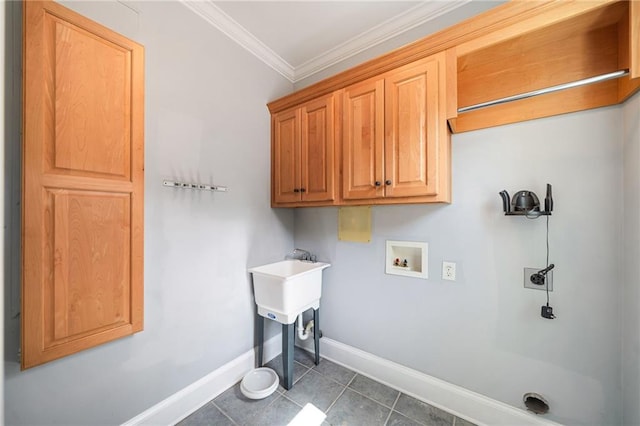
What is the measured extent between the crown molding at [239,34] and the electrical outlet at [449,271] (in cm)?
218

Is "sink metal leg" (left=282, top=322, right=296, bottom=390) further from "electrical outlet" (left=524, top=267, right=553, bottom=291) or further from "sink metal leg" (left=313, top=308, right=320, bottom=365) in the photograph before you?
"electrical outlet" (left=524, top=267, right=553, bottom=291)

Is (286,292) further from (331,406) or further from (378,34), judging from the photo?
(378,34)

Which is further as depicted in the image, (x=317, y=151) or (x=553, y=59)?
(x=317, y=151)

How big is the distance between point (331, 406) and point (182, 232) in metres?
1.51

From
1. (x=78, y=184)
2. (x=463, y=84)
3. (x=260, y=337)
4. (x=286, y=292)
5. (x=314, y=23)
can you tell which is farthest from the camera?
(x=260, y=337)

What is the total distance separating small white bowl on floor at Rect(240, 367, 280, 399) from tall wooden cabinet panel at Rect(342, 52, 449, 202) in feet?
4.77

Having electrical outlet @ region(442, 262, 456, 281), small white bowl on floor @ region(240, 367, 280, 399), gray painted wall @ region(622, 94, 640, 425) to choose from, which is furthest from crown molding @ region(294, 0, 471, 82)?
small white bowl on floor @ region(240, 367, 280, 399)

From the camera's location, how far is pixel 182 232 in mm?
1487

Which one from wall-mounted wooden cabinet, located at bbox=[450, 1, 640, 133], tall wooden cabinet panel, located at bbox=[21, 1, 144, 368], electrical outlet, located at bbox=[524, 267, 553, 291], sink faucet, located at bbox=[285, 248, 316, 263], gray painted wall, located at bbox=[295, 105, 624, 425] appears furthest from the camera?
sink faucet, located at bbox=[285, 248, 316, 263]

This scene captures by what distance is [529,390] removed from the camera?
1.31 meters

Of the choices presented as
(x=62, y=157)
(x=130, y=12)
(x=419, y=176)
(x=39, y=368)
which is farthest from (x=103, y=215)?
(x=419, y=176)

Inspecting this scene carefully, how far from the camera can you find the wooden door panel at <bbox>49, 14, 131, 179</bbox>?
98cm

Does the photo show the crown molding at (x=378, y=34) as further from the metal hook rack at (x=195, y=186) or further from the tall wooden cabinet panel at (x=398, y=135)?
the metal hook rack at (x=195, y=186)

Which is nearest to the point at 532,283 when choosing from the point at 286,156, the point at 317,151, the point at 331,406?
the point at 331,406
